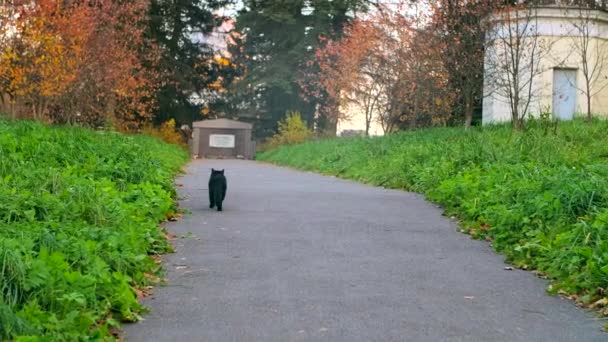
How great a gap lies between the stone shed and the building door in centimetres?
2350

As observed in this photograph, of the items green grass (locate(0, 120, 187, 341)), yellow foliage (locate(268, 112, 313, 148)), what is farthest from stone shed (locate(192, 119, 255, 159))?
green grass (locate(0, 120, 187, 341))

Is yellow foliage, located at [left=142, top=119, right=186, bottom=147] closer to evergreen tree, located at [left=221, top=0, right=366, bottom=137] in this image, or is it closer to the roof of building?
the roof of building

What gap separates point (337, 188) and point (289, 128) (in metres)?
30.6

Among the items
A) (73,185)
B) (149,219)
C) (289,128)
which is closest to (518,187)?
(149,219)

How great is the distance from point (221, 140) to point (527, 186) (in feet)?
120

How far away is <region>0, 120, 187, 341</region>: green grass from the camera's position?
4516 mm

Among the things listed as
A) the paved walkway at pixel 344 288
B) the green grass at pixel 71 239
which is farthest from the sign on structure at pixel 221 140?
the paved walkway at pixel 344 288

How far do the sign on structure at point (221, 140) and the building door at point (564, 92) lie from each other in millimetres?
23727

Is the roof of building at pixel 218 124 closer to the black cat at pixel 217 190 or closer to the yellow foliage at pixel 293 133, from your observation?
the yellow foliage at pixel 293 133

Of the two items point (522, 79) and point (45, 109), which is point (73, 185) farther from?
point (522, 79)

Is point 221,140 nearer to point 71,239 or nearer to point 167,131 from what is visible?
point 167,131

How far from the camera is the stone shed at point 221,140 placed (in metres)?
44.3

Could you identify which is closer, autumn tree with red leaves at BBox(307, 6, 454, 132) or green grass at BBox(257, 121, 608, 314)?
green grass at BBox(257, 121, 608, 314)

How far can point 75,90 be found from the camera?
2345 cm
